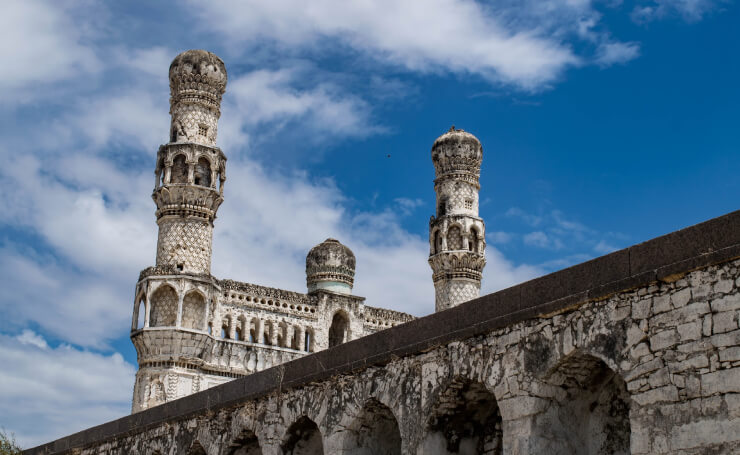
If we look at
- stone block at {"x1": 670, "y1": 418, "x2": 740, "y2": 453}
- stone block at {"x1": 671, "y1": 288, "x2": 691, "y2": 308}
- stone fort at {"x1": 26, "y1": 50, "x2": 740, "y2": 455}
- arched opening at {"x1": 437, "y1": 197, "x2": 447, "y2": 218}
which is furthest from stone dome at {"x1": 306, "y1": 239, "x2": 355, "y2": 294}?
stone block at {"x1": 670, "y1": 418, "x2": 740, "y2": 453}

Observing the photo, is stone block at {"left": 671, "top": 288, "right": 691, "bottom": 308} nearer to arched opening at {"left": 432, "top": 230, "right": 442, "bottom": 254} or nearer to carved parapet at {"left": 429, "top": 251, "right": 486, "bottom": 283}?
carved parapet at {"left": 429, "top": 251, "right": 486, "bottom": 283}

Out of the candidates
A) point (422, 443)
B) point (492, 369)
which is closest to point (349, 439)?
point (422, 443)

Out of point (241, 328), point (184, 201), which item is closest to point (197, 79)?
point (184, 201)

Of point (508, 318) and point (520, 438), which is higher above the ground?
point (508, 318)

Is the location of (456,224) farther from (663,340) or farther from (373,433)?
(663,340)

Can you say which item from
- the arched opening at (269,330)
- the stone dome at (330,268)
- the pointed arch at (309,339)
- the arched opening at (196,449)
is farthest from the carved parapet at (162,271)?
the arched opening at (196,449)

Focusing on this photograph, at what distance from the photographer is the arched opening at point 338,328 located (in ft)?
93.6

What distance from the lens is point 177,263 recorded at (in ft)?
75.0

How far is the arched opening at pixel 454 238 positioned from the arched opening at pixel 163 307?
29.9 feet

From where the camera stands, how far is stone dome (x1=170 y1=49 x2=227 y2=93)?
2456 centimetres

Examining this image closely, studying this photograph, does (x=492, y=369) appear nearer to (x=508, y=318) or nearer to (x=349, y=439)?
(x=508, y=318)

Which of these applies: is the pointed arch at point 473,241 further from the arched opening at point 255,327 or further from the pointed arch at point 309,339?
the arched opening at point 255,327

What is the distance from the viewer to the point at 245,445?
11445 millimetres

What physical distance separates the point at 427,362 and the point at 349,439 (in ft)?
4.84
